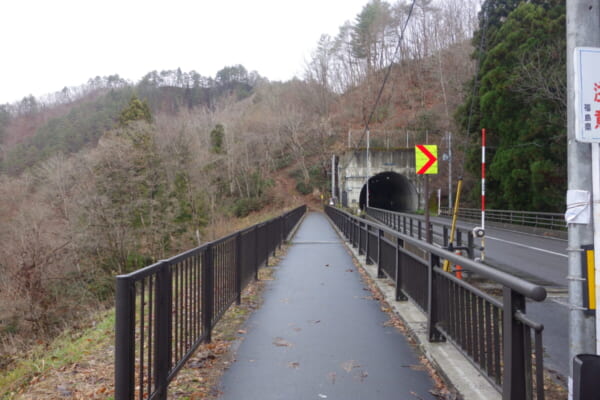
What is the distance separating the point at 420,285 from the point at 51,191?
23.0 metres

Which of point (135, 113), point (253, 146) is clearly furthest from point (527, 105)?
point (253, 146)

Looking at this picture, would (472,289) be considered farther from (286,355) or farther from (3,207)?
(3,207)

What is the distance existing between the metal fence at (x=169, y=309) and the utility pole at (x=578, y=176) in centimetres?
302

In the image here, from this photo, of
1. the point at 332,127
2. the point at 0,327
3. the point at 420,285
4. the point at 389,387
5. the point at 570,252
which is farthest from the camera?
the point at 332,127

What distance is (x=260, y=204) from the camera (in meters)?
62.0

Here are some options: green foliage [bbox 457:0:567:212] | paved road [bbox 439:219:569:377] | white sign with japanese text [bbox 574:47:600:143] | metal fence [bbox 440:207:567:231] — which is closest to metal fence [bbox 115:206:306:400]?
white sign with japanese text [bbox 574:47:600:143]

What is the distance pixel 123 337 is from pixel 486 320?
8.59 ft

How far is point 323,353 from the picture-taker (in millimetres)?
5160

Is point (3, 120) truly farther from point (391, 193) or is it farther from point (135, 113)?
point (391, 193)

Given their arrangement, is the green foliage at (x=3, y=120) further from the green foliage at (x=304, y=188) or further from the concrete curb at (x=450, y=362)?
the concrete curb at (x=450, y=362)

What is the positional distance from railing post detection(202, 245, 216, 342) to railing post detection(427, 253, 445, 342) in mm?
2506

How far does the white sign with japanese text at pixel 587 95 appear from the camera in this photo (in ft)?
10.5

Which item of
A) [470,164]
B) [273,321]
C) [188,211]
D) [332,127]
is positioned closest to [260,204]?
[332,127]

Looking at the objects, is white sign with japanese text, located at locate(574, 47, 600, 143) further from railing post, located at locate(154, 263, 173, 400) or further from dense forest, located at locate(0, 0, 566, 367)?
dense forest, located at locate(0, 0, 566, 367)
